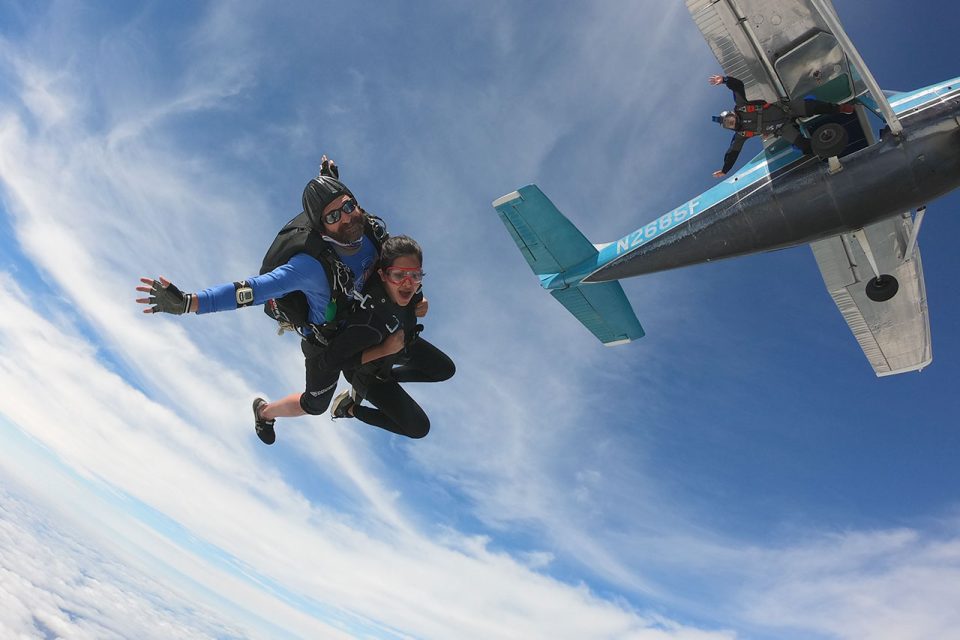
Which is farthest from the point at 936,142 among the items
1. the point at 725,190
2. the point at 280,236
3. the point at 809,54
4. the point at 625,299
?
the point at 280,236

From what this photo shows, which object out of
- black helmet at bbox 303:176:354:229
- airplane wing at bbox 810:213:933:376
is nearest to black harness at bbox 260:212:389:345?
black helmet at bbox 303:176:354:229

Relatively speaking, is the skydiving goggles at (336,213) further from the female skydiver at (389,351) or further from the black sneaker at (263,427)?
the black sneaker at (263,427)

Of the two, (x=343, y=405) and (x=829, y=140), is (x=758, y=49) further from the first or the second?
(x=343, y=405)

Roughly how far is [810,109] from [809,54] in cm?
85

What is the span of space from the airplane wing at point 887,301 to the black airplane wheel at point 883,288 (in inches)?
39.6

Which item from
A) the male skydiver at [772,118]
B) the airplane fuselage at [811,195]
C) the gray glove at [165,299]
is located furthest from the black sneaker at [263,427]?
the male skydiver at [772,118]

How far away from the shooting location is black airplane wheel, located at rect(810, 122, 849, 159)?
765 cm

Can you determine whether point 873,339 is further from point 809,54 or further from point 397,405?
point 397,405

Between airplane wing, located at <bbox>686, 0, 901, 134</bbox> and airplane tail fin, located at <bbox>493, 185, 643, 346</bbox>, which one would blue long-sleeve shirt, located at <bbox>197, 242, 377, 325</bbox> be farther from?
airplane wing, located at <bbox>686, 0, 901, 134</bbox>

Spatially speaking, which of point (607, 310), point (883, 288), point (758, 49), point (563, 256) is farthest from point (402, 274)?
point (883, 288)

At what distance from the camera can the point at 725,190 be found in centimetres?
914

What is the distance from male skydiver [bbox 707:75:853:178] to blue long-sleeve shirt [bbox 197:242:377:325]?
6949 millimetres

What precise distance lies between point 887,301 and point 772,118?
647 cm

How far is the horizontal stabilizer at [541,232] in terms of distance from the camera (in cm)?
1108
